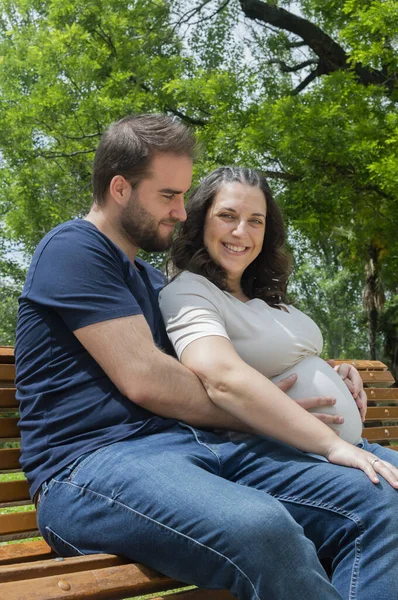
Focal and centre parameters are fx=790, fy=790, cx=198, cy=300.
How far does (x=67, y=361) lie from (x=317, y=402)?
919 millimetres

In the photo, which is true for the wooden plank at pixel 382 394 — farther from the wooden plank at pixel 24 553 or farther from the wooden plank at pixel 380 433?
the wooden plank at pixel 24 553

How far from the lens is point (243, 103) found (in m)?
12.2

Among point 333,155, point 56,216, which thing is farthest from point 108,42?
point 333,155

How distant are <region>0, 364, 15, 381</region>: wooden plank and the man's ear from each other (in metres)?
0.79

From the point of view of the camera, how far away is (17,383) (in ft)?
8.55

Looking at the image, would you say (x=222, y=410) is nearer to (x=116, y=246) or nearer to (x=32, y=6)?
(x=116, y=246)

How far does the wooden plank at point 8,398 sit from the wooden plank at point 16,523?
0.40m

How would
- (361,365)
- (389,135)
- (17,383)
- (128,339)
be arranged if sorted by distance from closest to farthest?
(128,339) < (17,383) < (361,365) < (389,135)

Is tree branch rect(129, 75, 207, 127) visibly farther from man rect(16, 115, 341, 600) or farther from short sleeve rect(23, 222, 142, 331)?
short sleeve rect(23, 222, 142, 331)

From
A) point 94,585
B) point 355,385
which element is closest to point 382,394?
point 355,385

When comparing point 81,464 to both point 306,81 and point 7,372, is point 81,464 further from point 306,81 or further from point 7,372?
point 306,81

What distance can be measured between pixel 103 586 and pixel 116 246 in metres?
1.09

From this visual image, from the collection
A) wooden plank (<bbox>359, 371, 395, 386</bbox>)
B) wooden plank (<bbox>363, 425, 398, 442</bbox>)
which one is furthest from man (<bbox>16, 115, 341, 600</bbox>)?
wooden plank (<bbox>359, 371, 395, 386</bbox>)

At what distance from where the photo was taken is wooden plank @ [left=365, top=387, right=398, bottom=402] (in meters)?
4.77
